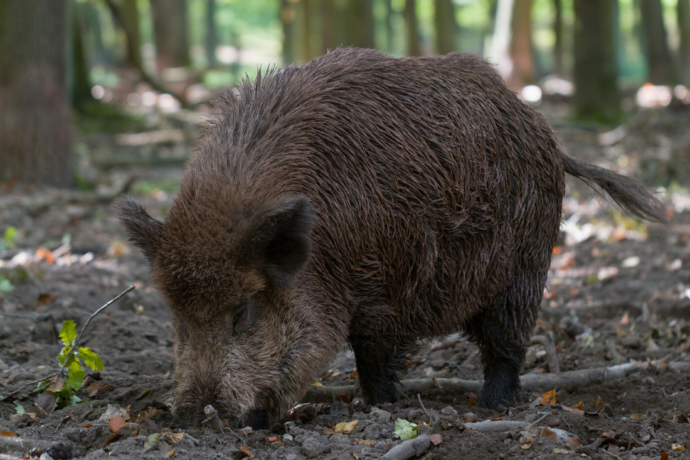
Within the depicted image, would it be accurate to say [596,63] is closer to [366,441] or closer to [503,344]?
[503,344]

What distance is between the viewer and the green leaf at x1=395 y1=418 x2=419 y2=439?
13.2ft

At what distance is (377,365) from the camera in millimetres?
4926

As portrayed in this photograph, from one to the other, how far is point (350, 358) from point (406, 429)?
8.15ft

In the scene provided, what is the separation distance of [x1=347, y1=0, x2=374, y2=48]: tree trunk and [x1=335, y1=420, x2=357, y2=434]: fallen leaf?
16.8 meters

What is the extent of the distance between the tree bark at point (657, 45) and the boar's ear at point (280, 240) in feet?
77.1

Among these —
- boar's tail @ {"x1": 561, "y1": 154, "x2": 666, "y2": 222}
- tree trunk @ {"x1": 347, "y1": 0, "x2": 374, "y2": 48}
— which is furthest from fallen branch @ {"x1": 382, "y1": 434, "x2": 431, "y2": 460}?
tree trunk @ {"x1": 347, "y1": 0, "x2": 374, "y2": 48}

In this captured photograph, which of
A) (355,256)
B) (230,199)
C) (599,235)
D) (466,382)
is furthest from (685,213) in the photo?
(230,199)

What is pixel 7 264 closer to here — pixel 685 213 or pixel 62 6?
pixel 62 6

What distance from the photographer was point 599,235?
32.4ft

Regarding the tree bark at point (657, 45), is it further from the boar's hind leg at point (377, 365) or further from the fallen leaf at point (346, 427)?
the fallen leaf at point (346, 427)

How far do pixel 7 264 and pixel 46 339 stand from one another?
2170 millimetres

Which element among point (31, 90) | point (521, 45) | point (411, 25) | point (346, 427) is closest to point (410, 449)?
point (346, 427)

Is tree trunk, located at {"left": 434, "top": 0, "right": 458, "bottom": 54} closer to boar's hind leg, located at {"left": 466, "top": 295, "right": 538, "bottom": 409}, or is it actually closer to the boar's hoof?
boar's hind leg, located at {"left": 466, "top": 295, "right": 538, "bottom": 409}

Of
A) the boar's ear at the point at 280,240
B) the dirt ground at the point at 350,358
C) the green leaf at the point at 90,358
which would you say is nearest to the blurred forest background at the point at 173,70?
the boar's ear at the point at 280,240
